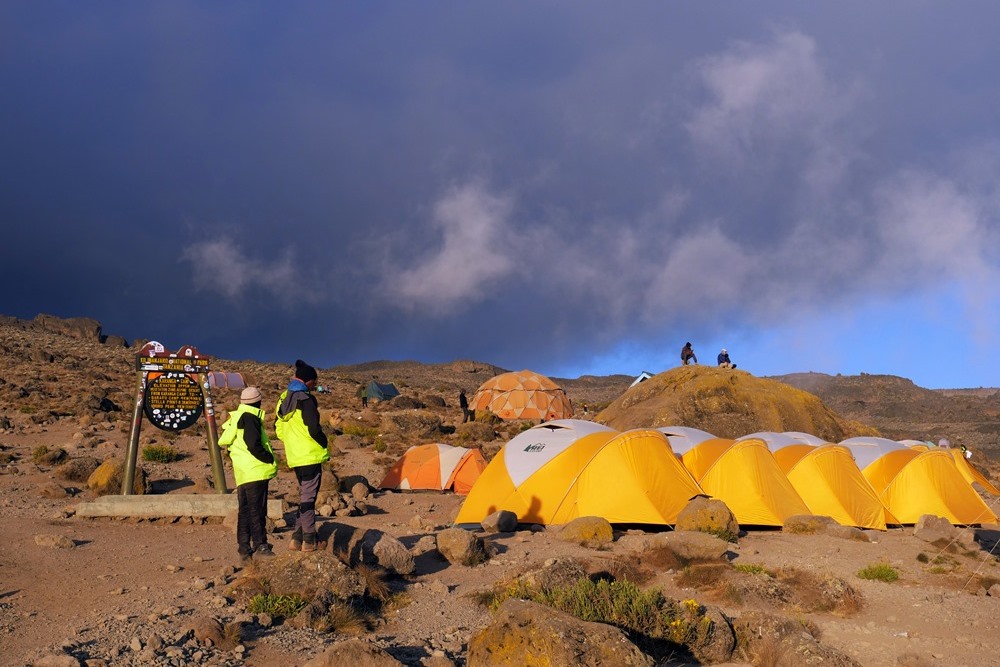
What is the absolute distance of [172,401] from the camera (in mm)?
13953

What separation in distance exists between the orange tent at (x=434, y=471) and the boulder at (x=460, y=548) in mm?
8690

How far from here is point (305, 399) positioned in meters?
9.22

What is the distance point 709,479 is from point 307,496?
996cm

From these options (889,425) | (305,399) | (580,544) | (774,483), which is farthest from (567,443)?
(889,425)

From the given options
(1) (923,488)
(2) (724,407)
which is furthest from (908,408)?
(1) (923,488)

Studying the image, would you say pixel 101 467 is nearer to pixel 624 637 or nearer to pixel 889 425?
pixel 624 637

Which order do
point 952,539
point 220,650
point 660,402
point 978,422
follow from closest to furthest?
1. point 220,650
2. point 952,539
3. point 660,402
4. point 978,422

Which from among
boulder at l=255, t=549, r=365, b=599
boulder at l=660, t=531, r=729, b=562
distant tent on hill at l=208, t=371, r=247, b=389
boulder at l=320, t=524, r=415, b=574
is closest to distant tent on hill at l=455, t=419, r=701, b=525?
boulder at l=660, t=531, r=729, b=562

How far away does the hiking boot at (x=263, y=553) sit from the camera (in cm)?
838

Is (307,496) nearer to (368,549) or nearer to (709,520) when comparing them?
(368,549)

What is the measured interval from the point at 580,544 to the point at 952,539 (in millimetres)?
7286

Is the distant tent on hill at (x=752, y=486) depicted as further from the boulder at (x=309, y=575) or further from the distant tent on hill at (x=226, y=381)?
the distant tent on hill at (x=226, y=381)

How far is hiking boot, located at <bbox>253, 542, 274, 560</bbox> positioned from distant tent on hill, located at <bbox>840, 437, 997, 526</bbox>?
14.1 meters

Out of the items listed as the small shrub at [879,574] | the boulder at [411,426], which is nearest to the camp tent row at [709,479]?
the small shrub at [879,574]
